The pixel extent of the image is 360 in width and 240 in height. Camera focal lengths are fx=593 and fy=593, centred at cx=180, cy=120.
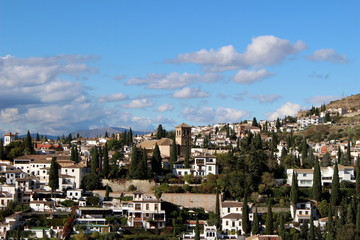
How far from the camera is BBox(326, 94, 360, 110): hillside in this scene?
14862 centimetres

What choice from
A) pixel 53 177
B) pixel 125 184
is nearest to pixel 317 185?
pixel 125 184

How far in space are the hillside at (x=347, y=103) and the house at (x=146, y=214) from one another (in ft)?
329

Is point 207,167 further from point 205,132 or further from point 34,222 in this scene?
point 205,132

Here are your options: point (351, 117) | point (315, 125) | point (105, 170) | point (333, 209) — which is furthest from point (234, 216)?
point (351, 117)

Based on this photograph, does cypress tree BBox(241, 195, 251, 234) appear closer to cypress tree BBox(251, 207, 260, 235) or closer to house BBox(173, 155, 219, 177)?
cypress tree BBox(251, 207, 260, 235)

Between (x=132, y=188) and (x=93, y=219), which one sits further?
(x=132, y=188)

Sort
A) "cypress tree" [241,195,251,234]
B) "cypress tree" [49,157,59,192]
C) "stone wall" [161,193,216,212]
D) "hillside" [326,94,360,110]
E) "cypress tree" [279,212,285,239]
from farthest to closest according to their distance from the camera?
1. "hillside" [326,94,360,110]
2. "cypress tree" [49,157,59,192]
3. "stone wall" [161,193,216,212]
4. "cypress tree" [241,195,251,234]
5. "cypress tree" [279,212,285,239]

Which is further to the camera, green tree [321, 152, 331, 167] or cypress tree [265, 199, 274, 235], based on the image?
green tree [321, 152, 331, 167]

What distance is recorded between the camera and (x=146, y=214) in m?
54.6

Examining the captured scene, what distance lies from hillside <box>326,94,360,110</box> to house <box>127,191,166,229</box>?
100m

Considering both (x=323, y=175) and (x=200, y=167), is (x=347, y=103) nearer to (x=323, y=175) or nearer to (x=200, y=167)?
(x=323, y=175)

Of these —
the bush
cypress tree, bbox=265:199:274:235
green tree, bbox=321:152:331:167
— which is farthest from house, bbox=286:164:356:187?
the bush

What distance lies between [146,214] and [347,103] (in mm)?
108887

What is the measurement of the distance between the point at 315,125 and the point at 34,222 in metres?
75.7
